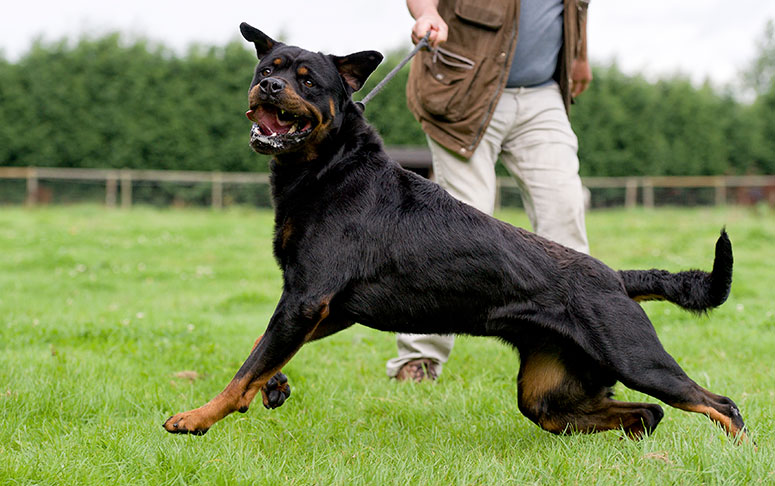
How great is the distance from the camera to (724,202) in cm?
1925

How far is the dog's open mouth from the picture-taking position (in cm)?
273

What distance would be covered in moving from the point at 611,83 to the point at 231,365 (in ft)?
63.0

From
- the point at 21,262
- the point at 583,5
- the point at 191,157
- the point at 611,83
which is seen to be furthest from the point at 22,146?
the point at 583,5

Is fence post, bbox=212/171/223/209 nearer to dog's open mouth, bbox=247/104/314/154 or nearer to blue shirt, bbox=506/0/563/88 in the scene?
blue shirt, bbox=506/0/563/88

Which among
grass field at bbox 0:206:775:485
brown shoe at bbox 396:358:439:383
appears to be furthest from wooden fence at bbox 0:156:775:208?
brown shoe at bbox 396:358:439:383

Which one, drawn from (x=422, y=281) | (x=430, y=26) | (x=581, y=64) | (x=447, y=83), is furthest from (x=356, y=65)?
(x=581, y=64)

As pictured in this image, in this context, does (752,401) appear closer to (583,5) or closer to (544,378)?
(544,378)

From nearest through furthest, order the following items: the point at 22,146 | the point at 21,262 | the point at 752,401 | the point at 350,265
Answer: the point at 350,265, the point at 752,401, the point at 21,262, the point at 22,146

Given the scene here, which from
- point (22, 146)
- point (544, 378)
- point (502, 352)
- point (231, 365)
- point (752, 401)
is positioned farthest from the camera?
point (22, 146)

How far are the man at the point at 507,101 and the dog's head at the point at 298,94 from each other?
684 mm

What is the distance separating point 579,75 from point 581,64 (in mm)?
76

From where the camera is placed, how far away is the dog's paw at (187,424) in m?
2.48

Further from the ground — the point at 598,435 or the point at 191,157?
the point at 598,435

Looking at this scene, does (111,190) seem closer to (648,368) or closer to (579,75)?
(579,75)
